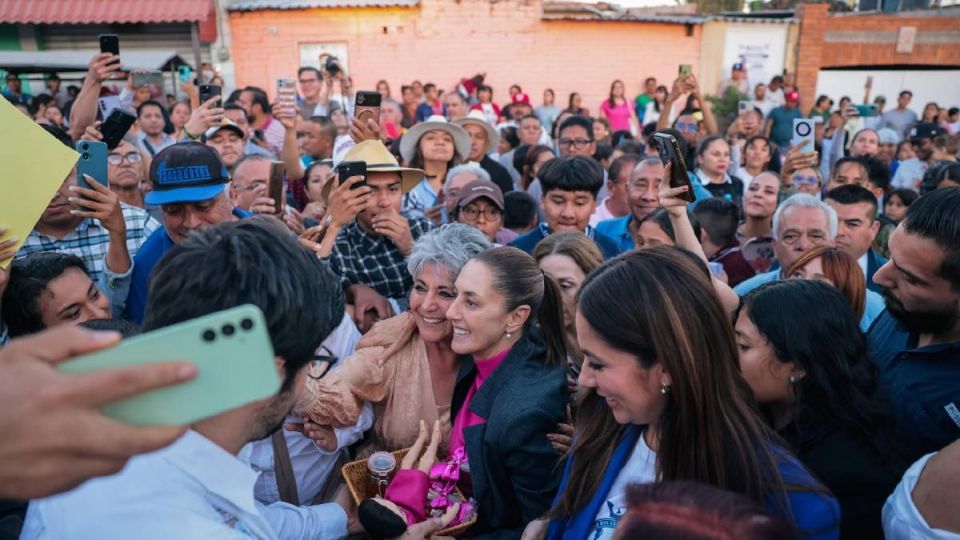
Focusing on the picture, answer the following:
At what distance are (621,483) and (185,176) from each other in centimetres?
240

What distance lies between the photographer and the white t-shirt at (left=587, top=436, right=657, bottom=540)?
5.93ft

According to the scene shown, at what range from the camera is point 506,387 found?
245 cm

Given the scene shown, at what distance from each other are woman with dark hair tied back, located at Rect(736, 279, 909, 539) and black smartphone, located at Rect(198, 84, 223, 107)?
158 inches

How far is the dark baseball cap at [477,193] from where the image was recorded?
4184 mm

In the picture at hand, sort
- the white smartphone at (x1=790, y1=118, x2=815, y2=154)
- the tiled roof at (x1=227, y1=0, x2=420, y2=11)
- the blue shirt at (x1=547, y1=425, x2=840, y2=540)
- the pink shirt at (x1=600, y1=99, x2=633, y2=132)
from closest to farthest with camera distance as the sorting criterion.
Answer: the blue shirt at (x1=547, y1=425, x2=840, y2=540) < the white smartphone at (x1=790, y1=118, x2=815, y2=154) < the pink shirt at (x1=600, y1=99, x2=633, y2=132) < the tiled roof at (x1=227, y1=0, x2=420, y2=11)

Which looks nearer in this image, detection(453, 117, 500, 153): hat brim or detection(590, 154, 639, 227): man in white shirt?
detection(590, 154, 639, 227): man in white shirt

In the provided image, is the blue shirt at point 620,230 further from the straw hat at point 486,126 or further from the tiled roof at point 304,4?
the tiled roof at point 304,4

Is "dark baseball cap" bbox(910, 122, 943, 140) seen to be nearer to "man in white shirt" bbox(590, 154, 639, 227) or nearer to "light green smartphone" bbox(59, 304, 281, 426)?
"man in white shirt" bbox(590, 154, 639, 227)

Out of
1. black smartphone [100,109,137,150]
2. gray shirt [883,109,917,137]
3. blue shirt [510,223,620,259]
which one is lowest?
gray shirt [883,109,917,137]

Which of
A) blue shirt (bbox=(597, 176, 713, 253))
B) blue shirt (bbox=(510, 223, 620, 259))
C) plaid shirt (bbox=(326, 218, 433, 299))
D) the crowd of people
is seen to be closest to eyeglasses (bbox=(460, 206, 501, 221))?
the crowd of people

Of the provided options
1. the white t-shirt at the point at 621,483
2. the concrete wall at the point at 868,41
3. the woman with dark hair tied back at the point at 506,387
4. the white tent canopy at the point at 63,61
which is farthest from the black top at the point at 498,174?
the concrete wall at the point at 868,41

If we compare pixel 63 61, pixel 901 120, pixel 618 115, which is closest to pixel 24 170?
pixel 63 61

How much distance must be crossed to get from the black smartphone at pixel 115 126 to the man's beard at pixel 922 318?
3897 mm

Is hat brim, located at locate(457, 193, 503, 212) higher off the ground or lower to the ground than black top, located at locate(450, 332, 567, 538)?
higher
